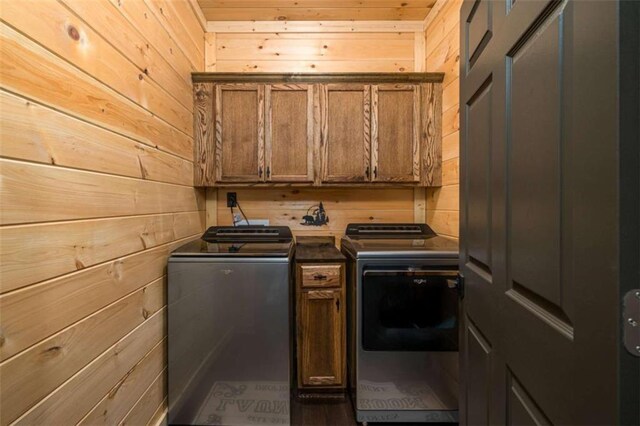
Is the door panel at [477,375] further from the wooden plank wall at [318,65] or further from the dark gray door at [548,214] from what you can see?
the wooden plank wall at [318,65]

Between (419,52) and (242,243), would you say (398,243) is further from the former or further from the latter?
(419,52)

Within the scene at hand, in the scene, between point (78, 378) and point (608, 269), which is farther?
point (78, 378)

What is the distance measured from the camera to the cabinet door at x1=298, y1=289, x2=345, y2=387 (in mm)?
1770

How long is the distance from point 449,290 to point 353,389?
801 mm

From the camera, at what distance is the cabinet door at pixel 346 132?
85.5 inches

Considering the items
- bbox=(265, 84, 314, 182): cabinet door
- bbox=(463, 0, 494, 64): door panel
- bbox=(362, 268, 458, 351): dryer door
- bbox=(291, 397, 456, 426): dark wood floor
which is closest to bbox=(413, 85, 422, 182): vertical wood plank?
bbox=(265, 84, 314, 182): cabinet door

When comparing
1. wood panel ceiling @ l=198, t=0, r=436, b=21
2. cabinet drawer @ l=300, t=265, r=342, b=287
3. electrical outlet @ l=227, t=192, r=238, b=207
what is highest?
wood panel ceiling @ l=198, t=0, r=436, b=21

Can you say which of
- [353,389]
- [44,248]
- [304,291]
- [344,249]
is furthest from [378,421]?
[44,248]

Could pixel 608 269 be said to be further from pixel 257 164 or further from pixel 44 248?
pixel 257 164

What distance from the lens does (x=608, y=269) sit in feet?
1.47

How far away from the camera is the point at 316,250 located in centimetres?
200

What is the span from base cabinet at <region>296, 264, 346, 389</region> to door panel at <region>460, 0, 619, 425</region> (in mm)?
861

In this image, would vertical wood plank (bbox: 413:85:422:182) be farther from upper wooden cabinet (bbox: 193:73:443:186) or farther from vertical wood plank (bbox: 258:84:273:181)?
vertical wood plank (bbox: 258:84:273:181)

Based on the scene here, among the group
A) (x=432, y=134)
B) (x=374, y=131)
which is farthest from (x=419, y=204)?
(x=374, y=131)
